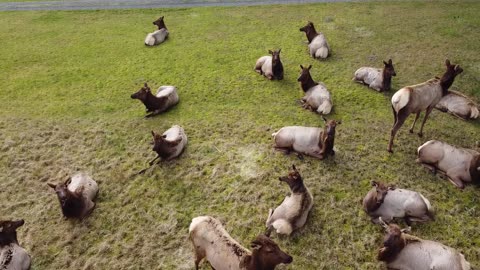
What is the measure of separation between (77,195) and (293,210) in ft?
15.7

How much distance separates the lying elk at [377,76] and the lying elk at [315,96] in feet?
5.26

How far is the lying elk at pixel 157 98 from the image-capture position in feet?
38.5

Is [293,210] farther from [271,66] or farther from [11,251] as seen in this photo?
[271,66]

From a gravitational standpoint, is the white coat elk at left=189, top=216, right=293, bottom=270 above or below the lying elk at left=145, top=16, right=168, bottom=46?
below

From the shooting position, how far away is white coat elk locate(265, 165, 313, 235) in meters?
7.93

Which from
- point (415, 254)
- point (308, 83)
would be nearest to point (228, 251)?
point (415, 254)

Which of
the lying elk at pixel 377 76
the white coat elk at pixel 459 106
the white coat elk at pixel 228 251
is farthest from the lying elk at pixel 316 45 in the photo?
the white coat elk at pixel 228 251

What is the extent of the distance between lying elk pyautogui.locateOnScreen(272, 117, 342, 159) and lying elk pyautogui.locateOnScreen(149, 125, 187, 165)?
2.56m

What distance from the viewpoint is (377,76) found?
1240 centimetres

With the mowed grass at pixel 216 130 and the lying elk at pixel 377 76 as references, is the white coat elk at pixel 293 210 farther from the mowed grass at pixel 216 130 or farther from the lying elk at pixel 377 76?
the lying elk at pixel 377 76

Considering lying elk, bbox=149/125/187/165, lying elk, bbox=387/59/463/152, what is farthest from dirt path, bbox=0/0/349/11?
lying elk, bbox=149/125/187/165

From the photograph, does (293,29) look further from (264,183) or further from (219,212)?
(219,212)

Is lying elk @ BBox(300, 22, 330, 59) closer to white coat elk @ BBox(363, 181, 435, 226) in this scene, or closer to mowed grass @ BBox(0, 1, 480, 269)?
mowed grass @ BBox(0, 1, 480, 269)

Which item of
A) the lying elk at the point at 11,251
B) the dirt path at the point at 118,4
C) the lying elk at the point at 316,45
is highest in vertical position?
the dirt path at the point at 118,4
